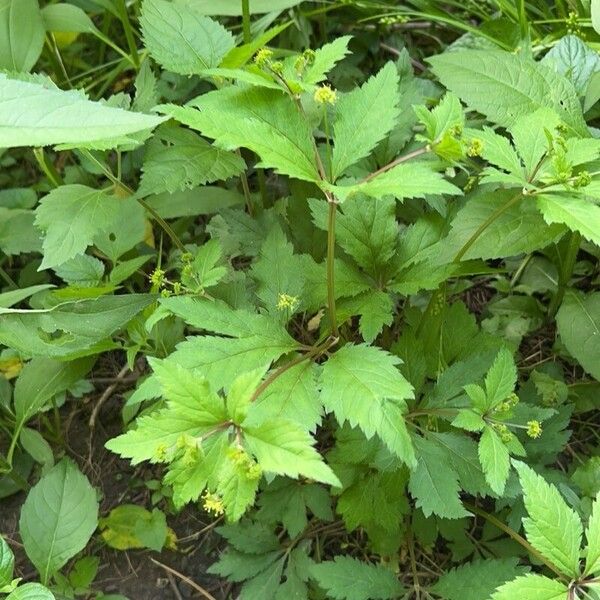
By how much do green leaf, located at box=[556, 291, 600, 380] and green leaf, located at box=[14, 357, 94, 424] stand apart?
1068 millimetres

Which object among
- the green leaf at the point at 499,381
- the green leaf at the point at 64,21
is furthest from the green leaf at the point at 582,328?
the green leaf at the point at 64,21

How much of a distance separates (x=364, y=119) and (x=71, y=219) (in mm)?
618

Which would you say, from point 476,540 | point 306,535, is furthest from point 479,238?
point 306,535

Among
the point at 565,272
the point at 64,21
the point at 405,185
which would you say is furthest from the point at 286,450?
the point at 64,21

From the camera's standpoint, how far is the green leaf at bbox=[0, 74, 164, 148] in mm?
774

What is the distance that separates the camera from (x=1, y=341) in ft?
4.55

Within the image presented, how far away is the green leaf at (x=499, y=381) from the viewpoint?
1.21 m

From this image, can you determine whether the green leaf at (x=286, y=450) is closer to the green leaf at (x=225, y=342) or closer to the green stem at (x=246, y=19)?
the green leaf at (x=225, y=342)

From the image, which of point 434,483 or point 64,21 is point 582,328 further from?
point 64,21

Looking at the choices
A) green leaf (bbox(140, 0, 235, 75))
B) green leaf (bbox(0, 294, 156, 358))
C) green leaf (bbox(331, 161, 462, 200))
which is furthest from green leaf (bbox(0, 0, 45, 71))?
green leaf (bbox(331, 161, 462, 200))

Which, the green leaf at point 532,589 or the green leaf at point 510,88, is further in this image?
the green leaf at point 510,88

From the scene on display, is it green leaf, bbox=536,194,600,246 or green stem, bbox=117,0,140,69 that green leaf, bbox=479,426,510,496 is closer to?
green leaf, bbox=536,194,600,246

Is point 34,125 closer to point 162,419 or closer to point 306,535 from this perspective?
point 162,419

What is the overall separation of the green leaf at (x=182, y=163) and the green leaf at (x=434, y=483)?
25.4 inches
